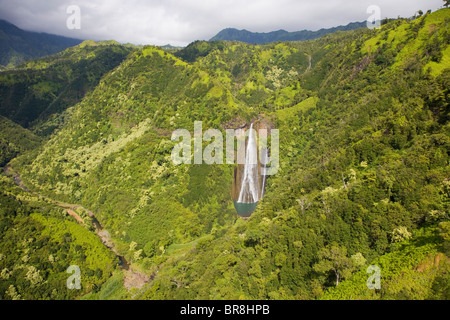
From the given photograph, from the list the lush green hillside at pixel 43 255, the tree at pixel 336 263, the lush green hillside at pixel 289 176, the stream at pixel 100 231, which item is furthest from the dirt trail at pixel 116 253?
the tree at pixel 336 263

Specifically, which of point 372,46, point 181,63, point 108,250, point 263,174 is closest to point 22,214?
point 108,250

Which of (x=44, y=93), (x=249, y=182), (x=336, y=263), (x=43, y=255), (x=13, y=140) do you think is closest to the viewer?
(x=336, y=263)

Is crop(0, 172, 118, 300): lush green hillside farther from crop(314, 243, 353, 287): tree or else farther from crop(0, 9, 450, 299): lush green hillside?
crop(314, 243, 353, 287): tree

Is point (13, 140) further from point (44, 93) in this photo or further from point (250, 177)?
point (250, 177)

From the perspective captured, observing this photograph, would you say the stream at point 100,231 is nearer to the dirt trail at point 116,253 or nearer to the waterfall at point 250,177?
the dirt trail at point 116,253

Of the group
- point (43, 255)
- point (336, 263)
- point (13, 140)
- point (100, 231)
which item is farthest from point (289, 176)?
point (13, 140)

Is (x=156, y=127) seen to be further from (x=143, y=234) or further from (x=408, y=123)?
(x=408, y=123)

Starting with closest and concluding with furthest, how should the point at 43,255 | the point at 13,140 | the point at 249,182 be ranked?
the point at 43,255 < the point at 249,182 < the point at 13,140
